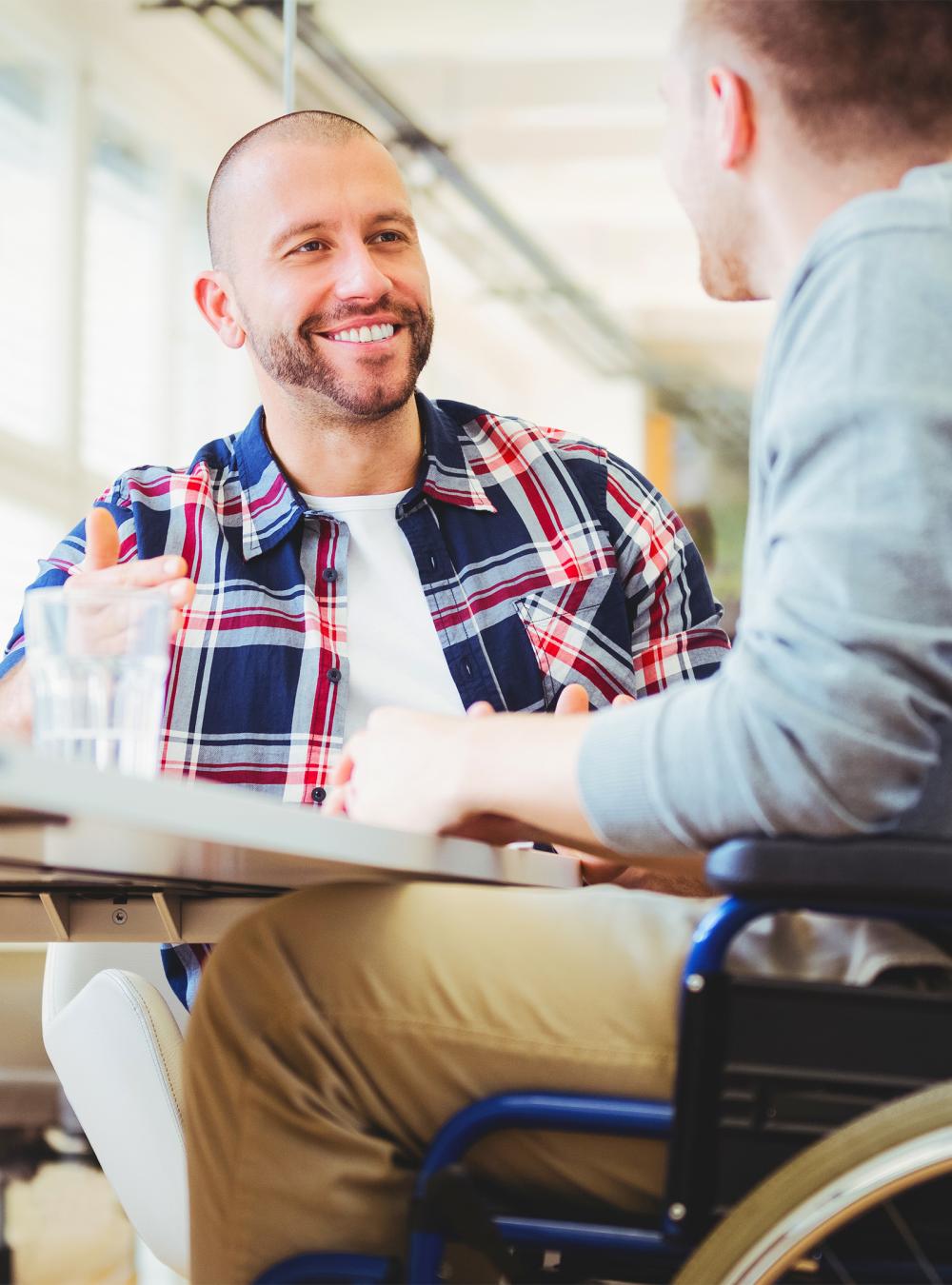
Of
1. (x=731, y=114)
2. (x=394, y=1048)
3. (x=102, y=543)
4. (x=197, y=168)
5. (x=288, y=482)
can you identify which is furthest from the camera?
(x=197, y=168)

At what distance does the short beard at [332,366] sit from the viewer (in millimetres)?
2029

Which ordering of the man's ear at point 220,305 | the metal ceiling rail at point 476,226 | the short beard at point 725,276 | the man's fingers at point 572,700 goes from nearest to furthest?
the short beard at point 725,276 → the man's fingers at point 572,700 → the man's ear at point 220,305 → the metal ceiling rail at point 476,226

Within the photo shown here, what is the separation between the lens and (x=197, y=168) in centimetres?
756

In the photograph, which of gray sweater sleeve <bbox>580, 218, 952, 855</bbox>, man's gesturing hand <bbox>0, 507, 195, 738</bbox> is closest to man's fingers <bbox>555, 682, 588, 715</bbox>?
man's gesturing hand <bbox>0, 507, 195, 738</bbox>

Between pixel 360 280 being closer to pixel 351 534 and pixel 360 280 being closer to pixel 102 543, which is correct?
pixel 351 534

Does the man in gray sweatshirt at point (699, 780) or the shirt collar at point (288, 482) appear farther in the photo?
the shirt collar at point (288, 482)

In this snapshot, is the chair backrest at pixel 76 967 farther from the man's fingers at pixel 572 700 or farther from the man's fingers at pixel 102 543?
the man's fingers at pixel 572 700

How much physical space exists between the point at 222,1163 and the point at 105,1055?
66cm

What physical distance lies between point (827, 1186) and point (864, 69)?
63 centimetres

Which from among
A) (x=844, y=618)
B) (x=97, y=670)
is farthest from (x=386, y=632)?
(x=844, y=618)

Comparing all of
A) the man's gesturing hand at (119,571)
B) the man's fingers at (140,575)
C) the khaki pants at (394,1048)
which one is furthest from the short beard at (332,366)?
the khaki pants at (394,1048)

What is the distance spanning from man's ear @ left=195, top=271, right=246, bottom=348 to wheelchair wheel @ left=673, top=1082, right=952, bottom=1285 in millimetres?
1638

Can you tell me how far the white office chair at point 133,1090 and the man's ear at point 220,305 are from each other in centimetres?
100

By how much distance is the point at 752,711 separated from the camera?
828mm
